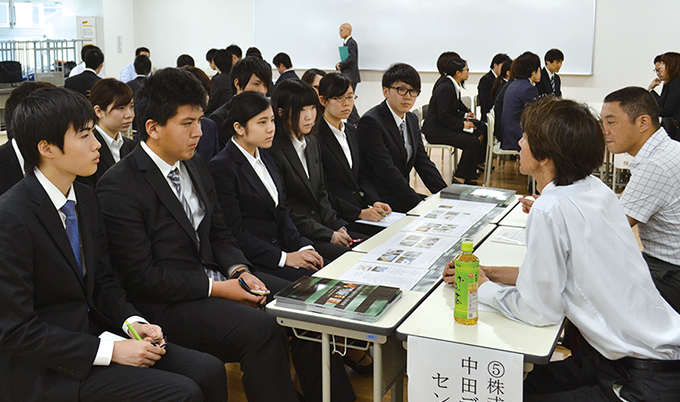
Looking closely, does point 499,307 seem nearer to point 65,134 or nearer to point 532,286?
point 532,286

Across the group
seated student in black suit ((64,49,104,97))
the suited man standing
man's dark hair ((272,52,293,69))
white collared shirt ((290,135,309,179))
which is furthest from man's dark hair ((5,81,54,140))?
the suited man standing

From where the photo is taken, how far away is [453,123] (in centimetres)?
632

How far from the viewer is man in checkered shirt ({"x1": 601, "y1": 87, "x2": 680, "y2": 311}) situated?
255cm

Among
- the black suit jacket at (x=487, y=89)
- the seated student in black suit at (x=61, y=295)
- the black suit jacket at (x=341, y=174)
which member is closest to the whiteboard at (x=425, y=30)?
the black suit jacket at (x=487, y=89)

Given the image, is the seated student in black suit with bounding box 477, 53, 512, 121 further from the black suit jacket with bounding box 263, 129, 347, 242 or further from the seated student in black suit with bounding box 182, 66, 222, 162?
the black suit jacket with bounding box 263, 129, 347, 242

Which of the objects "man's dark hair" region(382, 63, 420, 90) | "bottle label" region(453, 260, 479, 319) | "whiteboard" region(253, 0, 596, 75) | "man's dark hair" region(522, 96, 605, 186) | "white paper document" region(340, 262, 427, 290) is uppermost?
"whiteboard" region(253, 0, 596, 75)

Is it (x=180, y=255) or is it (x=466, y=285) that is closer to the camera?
(x=466, y=285)

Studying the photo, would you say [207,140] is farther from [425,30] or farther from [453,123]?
[425,30]

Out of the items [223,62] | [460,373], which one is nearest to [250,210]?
[460,373]

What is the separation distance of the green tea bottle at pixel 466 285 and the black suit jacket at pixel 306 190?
1.37 meters

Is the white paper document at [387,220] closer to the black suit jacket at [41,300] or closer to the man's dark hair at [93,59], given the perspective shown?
the black suit jacket at [41,300]

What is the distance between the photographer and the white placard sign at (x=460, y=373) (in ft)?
5.38

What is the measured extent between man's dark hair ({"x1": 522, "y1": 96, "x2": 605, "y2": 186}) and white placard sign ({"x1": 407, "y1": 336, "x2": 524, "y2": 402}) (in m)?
0.53

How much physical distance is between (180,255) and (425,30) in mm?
8010
